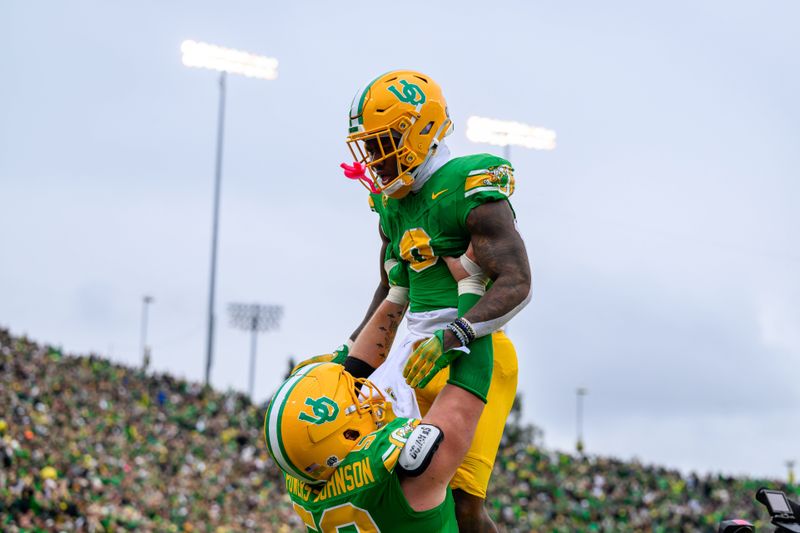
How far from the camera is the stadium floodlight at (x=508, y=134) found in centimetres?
3141

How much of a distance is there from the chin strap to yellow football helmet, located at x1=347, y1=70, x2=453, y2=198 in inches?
0.5

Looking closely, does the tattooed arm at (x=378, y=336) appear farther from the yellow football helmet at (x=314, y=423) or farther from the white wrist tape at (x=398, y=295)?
the yellow football helmet at (x=314, y=423)

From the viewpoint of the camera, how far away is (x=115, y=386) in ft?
78.2

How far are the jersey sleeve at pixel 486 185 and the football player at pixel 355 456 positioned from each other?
0.97m

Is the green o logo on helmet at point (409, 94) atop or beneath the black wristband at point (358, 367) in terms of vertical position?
atop

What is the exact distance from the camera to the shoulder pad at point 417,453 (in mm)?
4656

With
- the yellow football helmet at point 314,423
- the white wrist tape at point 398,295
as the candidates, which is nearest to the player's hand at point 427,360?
the yellow football helmet at point 314,423

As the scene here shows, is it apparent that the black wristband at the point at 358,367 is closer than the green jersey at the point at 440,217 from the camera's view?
No

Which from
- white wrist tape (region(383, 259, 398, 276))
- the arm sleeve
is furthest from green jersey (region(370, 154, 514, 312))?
the arm sleeve

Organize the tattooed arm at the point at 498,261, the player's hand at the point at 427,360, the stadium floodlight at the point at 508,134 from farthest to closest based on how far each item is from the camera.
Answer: the stadium floodlight at the point at 508,134
the tattooed arm at the point at 498,261
the player's hand at the point at 427,360

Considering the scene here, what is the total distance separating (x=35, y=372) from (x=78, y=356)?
10.2ft

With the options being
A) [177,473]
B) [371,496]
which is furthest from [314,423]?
[177,473]

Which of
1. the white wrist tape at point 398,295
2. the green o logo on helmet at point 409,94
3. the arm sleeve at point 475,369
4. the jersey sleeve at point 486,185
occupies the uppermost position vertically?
the green o logo on helmet at point 409,94

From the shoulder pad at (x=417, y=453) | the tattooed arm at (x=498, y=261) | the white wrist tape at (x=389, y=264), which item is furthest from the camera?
the white wrist tape at (x=389, y=264)
